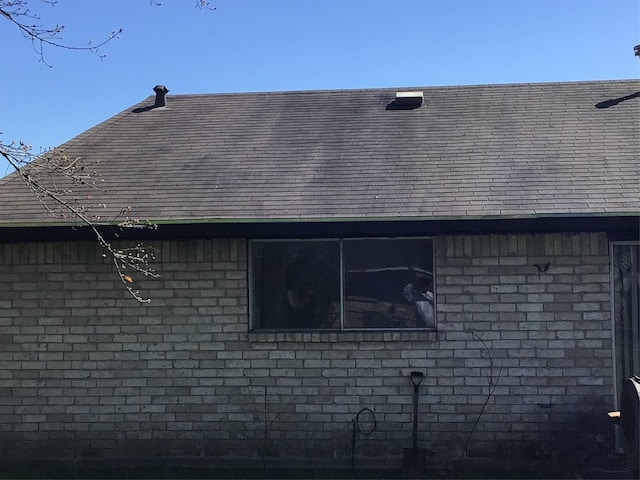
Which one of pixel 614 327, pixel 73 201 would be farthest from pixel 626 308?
pixel 73 201

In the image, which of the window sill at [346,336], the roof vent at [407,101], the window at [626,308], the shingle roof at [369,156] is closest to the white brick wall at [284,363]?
the window sill at [346,336]

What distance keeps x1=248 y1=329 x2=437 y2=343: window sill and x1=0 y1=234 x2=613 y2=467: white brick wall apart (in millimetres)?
21

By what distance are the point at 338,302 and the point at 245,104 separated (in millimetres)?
4687

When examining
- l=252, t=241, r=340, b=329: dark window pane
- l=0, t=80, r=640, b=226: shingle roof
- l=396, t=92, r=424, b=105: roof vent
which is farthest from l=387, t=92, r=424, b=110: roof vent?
l=252, t=241, r=340, b=329: dark window pane

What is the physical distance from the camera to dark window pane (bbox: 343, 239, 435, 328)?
267 inches

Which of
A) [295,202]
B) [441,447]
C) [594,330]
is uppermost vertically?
[295,202]

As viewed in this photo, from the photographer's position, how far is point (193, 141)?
8.78 meters

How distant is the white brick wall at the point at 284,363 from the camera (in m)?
6.54

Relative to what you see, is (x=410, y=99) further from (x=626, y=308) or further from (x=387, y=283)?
(x=626, y=308)

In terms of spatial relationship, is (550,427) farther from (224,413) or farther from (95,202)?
(95,202)

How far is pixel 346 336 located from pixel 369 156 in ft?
7.86

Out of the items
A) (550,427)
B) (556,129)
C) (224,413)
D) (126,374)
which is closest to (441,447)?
(550,427)

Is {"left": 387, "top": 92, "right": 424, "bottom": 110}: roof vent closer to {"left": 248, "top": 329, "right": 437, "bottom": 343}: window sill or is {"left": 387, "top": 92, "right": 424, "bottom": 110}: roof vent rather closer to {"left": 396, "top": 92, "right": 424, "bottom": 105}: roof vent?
{"left": 396, "top": 92, "right": 424, "bottom": 105}: roof vent

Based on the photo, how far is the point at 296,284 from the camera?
6918 mm
